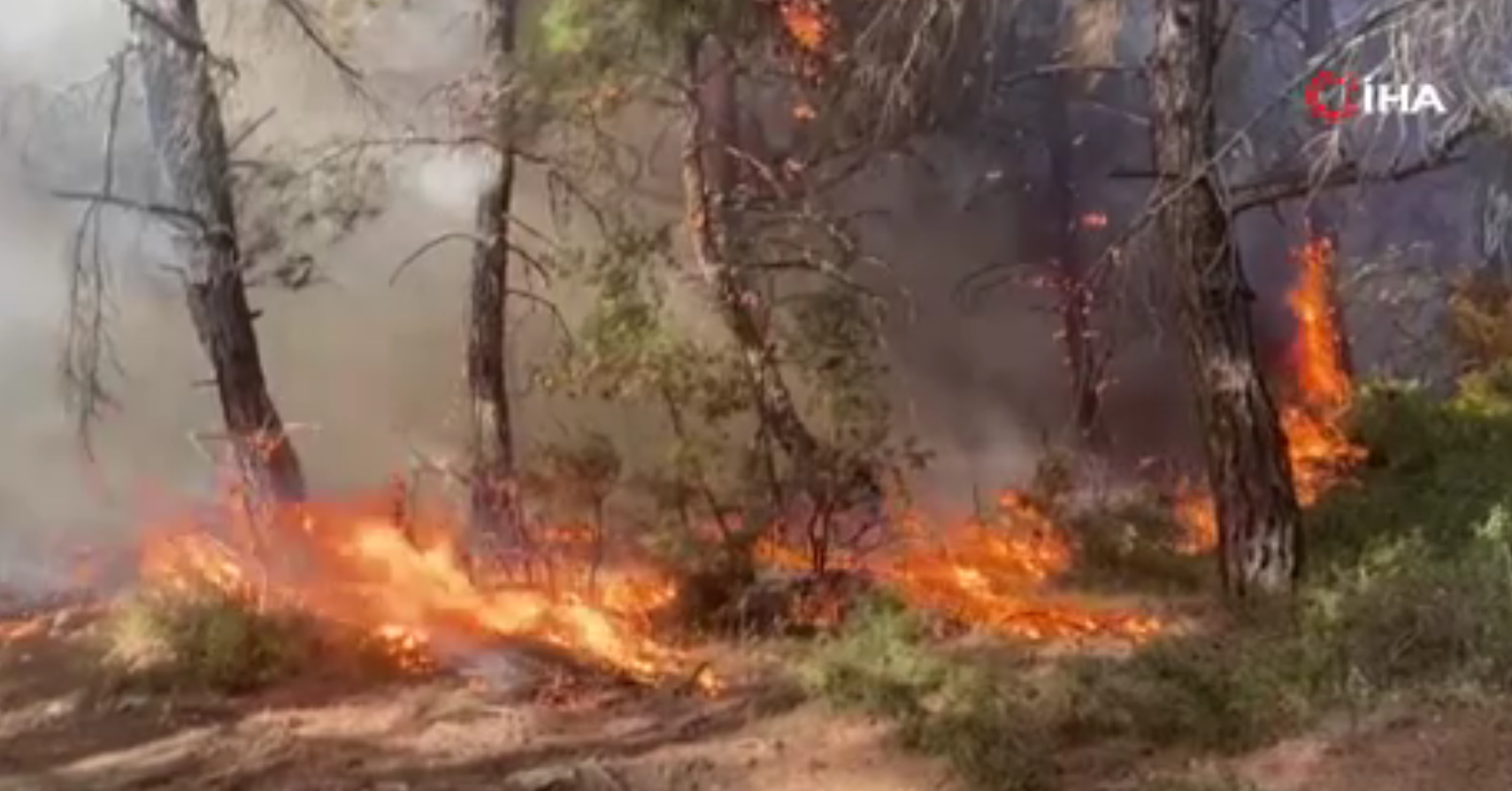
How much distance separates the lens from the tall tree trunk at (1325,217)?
65.7 feet

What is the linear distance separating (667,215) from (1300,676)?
882cm

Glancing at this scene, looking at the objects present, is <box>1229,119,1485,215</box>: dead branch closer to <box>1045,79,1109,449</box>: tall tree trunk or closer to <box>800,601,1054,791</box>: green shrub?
<box>800,601,1054,791</box>: green shrub

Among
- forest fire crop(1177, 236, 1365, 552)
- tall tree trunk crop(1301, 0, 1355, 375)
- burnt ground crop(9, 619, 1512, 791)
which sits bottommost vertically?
burnt ground crop(9, 619, 1512, 791)

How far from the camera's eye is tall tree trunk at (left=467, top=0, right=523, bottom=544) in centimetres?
1380

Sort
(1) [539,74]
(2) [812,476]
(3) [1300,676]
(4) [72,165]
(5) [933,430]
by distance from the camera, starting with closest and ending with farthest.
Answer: (3) [1300,676]
(2) [812,476]
(1) [539,74]
(4) [72,165]
(5) [933,430]

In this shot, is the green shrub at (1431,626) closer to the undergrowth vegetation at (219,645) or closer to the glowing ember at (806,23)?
the undergrowth vegetation at (219,645)

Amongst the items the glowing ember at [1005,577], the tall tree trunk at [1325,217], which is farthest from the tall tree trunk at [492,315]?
the tall tree trunk at [1325,217]

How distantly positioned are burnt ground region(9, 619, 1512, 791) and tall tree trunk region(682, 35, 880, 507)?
7.31 feet

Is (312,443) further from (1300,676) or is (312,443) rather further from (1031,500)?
(1300,676)

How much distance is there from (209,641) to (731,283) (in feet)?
15.5

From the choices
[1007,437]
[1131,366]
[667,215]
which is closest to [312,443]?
[667,215]

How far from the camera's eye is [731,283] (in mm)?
12766

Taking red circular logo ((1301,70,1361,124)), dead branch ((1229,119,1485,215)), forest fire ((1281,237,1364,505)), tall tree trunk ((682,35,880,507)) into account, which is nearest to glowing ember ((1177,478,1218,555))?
forest fire ((1281,237,1364,505))

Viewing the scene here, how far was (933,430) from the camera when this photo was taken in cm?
2084
